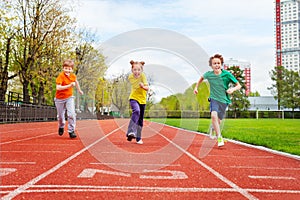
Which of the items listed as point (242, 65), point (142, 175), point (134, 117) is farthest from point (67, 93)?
point (242, 65)

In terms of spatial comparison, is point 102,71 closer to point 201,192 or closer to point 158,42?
point 158,42

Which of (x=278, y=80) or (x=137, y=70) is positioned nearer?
(x=137, y=70)

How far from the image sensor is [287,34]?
96.8m

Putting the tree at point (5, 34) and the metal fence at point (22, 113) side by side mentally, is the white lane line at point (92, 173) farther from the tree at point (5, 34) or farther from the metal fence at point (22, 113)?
the tree at point (5, 34)

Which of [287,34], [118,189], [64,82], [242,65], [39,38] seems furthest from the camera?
[242,65]

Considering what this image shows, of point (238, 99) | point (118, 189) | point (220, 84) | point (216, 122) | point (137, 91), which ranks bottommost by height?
point (118, 189)

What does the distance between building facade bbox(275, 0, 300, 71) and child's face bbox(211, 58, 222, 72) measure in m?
91.7

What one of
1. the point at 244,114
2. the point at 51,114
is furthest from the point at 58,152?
the point at 244,114

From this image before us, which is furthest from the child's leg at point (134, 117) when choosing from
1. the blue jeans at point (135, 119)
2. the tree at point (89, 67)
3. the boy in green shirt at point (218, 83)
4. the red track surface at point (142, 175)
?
the tree at point (89, 67)

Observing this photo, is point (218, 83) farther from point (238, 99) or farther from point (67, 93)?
point (238, 99)

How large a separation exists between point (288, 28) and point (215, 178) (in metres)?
101

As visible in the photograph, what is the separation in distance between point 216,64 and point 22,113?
71.1ft

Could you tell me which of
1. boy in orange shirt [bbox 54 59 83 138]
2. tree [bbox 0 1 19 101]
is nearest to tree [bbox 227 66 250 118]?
tree [bbox 0 1 19 101]

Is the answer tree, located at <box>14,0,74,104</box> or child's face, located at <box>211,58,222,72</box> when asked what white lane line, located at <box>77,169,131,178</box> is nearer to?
child's face, located at <box>211,58,222,72</box>
